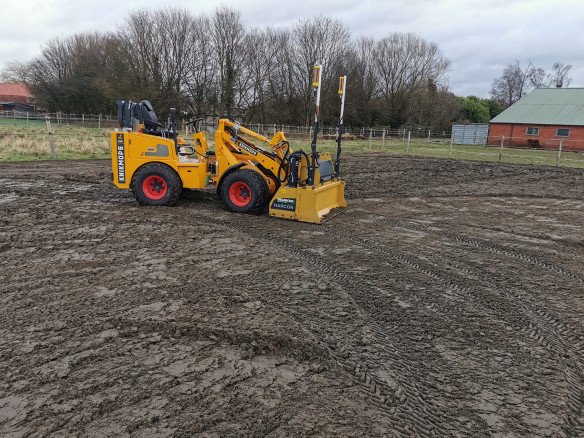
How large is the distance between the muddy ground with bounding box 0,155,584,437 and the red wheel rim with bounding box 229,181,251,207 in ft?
1.65

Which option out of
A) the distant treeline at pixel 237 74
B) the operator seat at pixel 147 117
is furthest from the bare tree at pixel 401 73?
the operator seat at pixel 147 117

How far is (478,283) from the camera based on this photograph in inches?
216

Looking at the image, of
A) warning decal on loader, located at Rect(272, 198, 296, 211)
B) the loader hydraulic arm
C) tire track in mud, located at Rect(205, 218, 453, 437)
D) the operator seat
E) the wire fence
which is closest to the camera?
tire track in mud, located at Rect(205, 218, 453, 437)

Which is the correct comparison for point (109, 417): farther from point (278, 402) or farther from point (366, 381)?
point (366, 381)

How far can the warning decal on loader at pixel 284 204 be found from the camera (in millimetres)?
8320

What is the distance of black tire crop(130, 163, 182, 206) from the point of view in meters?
9.06

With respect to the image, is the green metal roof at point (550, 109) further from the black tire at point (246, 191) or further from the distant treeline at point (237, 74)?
the black tire at point (246, 191)

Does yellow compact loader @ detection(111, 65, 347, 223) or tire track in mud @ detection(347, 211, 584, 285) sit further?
yellow compact loader @ detection(111, 65, 347, 223)

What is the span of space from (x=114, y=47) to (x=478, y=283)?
48568 mm

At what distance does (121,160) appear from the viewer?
30.0ft

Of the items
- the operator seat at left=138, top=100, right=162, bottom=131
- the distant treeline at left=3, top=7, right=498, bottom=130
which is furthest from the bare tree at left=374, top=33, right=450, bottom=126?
the operator seat at left=138, top=100, right=162, bottom=131

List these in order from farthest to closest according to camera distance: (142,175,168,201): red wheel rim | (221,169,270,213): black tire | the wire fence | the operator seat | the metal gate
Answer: the metal gate
the wire fence
the operator seat
(142,175,168,201): red wheel rim
(221,169,270,213): black tire

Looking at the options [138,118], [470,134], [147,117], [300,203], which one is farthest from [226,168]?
[470,134]

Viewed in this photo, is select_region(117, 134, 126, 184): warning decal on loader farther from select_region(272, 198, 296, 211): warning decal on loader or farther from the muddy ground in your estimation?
select_region(272, 198, 296, 211): warning decal on loader
